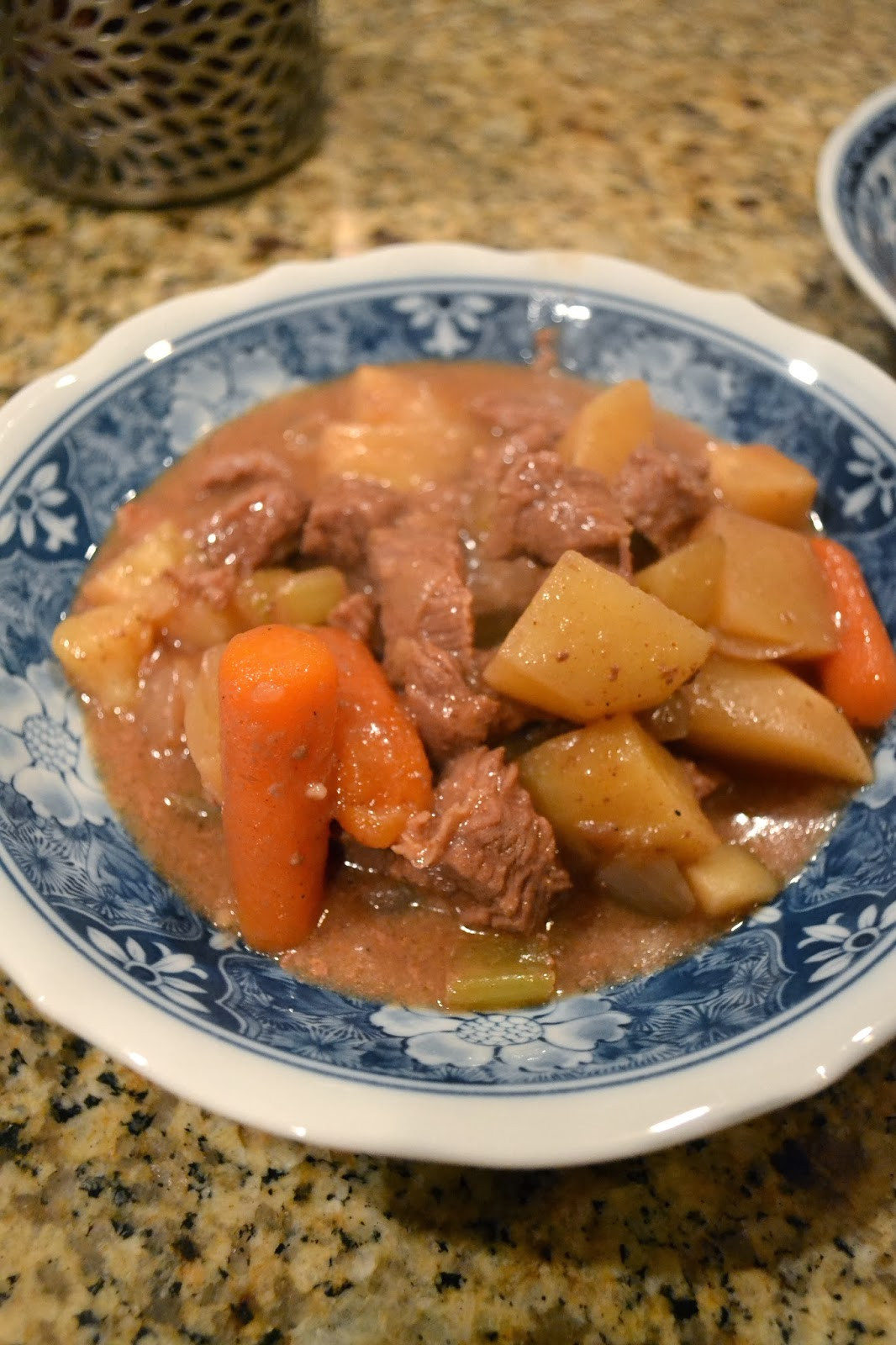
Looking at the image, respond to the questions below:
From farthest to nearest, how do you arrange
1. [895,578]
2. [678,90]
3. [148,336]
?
[678,90] < [148,336] < [895,578]

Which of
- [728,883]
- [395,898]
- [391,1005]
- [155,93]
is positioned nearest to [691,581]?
[728,883]

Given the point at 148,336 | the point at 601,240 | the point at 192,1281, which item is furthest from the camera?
the point at 601,240

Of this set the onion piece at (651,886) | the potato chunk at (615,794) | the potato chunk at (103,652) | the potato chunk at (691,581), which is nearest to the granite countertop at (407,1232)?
the onion piece at (651,886)

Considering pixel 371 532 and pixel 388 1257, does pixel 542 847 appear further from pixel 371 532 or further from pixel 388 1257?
pixel 371 532

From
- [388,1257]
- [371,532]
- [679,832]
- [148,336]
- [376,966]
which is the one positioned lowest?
[388,1257]

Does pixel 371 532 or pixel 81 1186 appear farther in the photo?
pixel 371 532

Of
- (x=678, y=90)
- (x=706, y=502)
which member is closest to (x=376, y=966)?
(x=706, y=502)
